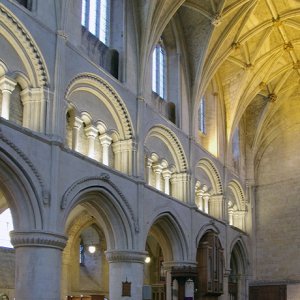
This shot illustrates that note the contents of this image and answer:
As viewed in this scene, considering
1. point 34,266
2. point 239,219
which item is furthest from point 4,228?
point 239,219

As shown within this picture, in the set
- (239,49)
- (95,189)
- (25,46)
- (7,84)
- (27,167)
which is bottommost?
(95,189)

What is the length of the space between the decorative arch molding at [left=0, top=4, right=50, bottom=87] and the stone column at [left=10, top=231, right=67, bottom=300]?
4119 mm

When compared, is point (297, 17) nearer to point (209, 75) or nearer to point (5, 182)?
point (209, 75)

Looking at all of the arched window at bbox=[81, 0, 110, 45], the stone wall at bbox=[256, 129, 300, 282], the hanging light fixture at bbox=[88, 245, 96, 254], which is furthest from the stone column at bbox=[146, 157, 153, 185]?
the stone wall at bbox=[256, 129, 300, 282]

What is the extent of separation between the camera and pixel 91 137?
19.1m

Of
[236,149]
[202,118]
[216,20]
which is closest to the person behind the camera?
[216,20]

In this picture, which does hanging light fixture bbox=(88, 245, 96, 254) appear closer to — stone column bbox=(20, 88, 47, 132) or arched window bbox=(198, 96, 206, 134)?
arched window bbox=(198, 96, 206, 134)

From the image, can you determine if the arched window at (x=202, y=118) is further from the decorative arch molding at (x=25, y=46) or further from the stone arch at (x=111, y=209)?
the decorative arch molding at (x=25, y=46)

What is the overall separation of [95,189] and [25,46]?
15.4 feet

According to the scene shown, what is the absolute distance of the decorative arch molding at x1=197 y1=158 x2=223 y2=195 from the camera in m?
26.6

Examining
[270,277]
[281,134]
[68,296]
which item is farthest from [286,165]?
[68,296]

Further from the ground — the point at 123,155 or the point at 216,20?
the point at 216,20

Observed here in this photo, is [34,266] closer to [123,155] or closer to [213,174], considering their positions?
[123,155]

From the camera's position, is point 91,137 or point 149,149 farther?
point 149,149
